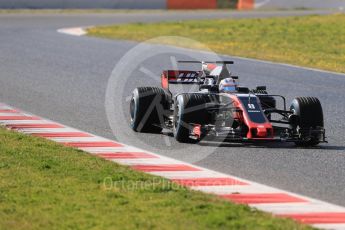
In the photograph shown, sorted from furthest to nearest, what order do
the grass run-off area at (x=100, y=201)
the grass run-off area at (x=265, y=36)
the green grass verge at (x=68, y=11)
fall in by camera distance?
the green grass verge at (x=68, y=11) → the grass run-off area at (x=265, y=36) → the grass run-off area at (x=100, y=201)

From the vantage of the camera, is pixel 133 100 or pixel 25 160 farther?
pixel 133 100

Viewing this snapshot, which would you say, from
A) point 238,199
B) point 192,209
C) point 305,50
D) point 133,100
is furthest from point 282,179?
point 305,50

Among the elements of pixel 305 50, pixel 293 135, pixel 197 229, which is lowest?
pixel 197 229

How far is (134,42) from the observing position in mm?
33406

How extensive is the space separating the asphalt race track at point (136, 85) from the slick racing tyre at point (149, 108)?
0.76ft

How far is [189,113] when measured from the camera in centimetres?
1249

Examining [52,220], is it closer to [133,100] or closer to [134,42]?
[133,100]

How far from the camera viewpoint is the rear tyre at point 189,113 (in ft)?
40.9

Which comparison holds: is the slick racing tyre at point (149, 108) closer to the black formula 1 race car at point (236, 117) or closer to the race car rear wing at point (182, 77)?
the race car rear wing at point (182, 77)

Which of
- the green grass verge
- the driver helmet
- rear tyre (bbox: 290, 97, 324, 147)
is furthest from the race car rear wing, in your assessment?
the green grass verge

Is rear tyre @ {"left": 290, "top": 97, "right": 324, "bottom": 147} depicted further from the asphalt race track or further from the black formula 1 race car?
the asphalt race track

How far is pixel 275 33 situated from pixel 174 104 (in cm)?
2420

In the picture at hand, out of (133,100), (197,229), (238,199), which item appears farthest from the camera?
(133,100)

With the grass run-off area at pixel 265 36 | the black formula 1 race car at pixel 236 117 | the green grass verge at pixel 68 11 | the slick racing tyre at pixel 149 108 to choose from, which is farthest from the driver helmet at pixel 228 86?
the green grass verge at pixel 68 11
